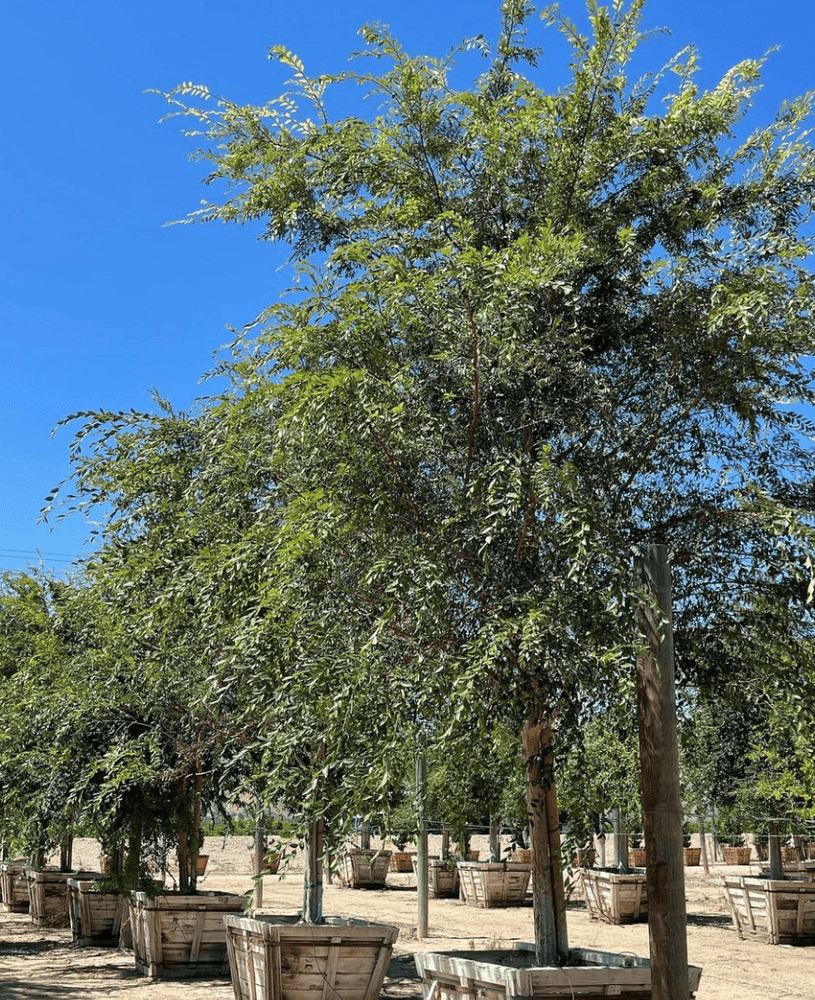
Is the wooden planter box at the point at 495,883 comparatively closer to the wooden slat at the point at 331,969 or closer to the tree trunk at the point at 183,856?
the tree trunk at the point at 183,856

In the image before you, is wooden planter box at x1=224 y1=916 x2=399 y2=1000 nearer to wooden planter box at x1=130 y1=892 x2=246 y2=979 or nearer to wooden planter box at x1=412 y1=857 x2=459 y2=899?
wooden planter box at x1=130 y1=892 x2=246 y2=979

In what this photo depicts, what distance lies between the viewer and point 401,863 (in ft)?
121

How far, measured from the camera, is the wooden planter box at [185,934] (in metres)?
13.1

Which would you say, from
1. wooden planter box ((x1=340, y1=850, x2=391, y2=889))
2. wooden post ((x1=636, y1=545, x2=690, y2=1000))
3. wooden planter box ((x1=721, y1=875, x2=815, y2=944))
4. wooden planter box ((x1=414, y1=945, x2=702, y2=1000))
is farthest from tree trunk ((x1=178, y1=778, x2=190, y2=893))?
wooden planter box ((x1=340, y1=850, x2=391, y2=889))

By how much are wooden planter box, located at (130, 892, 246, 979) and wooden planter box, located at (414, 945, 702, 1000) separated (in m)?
6.04

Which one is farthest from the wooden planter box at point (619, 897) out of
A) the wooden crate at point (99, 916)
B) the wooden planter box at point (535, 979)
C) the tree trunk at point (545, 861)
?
the wooden planter box at point (535, 979)

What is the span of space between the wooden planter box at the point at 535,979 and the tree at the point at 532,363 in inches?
29.6

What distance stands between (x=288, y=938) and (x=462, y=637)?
465 centimetres

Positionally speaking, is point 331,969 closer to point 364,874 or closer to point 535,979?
point 535,979

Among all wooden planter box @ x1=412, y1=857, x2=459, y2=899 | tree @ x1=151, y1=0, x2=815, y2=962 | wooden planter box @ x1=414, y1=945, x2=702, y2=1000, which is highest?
tree @ x1=151, y1=0, x2=815, y2=962

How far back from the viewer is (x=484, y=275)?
6.43 m

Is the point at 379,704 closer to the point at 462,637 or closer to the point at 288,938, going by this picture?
the point at 462,637

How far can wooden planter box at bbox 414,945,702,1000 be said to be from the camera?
6.92 m

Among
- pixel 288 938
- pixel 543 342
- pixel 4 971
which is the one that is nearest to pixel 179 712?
pixel 288 938
